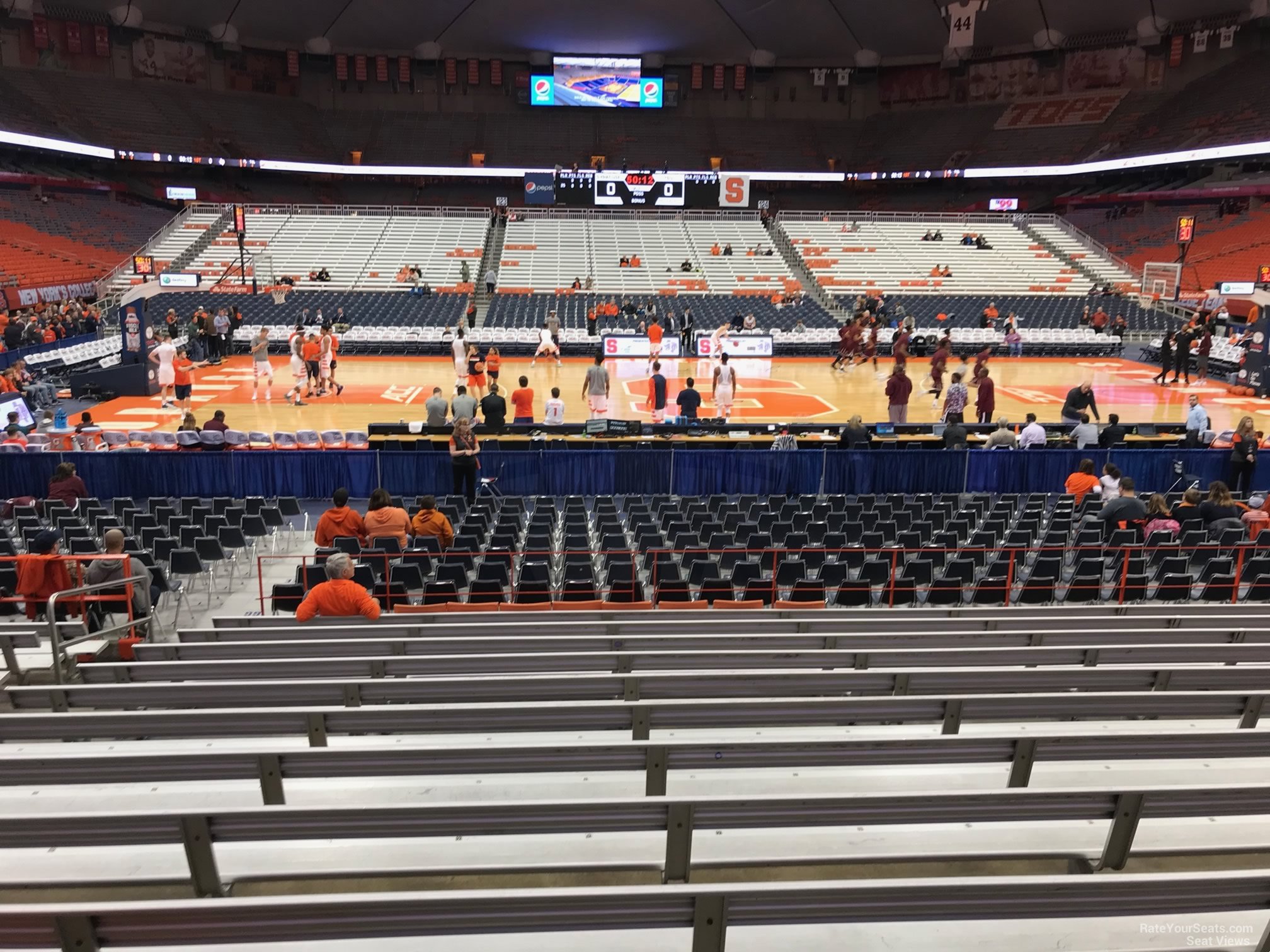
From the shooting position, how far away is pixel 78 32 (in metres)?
47.2

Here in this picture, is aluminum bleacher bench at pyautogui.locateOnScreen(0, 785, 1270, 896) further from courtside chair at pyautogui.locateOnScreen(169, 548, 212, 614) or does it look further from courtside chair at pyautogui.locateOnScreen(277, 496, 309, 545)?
courtside chair at pyautogui.locateOnScreen(277, 496, 309, 545)

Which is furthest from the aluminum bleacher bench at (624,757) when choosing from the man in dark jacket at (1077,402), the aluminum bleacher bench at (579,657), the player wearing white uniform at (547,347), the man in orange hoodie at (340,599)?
the player wearing white uniform at (547,347)

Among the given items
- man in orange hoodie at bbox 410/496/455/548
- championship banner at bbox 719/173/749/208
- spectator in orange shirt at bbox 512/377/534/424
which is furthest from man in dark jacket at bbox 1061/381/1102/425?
championship banner at bbox 719/173/749/208

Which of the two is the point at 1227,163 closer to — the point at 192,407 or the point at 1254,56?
the point at 1254,56

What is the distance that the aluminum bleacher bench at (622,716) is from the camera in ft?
13.2

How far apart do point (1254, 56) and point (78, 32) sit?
204 feet

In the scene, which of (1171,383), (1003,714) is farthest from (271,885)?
(1171,383)

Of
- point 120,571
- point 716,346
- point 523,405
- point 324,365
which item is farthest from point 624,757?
point 716,346

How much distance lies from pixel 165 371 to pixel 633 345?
1446 centimetres

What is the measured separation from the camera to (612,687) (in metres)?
4.69

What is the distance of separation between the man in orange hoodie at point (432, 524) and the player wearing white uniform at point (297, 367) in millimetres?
12628

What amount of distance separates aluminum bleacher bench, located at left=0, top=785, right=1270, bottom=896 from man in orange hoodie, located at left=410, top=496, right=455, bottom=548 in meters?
7.26

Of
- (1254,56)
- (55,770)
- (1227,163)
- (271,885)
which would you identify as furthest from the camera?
(1254,56)

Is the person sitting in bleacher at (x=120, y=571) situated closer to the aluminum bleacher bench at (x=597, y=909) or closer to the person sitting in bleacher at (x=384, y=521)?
the person sitting in bleacher at (x=384, y=521)
